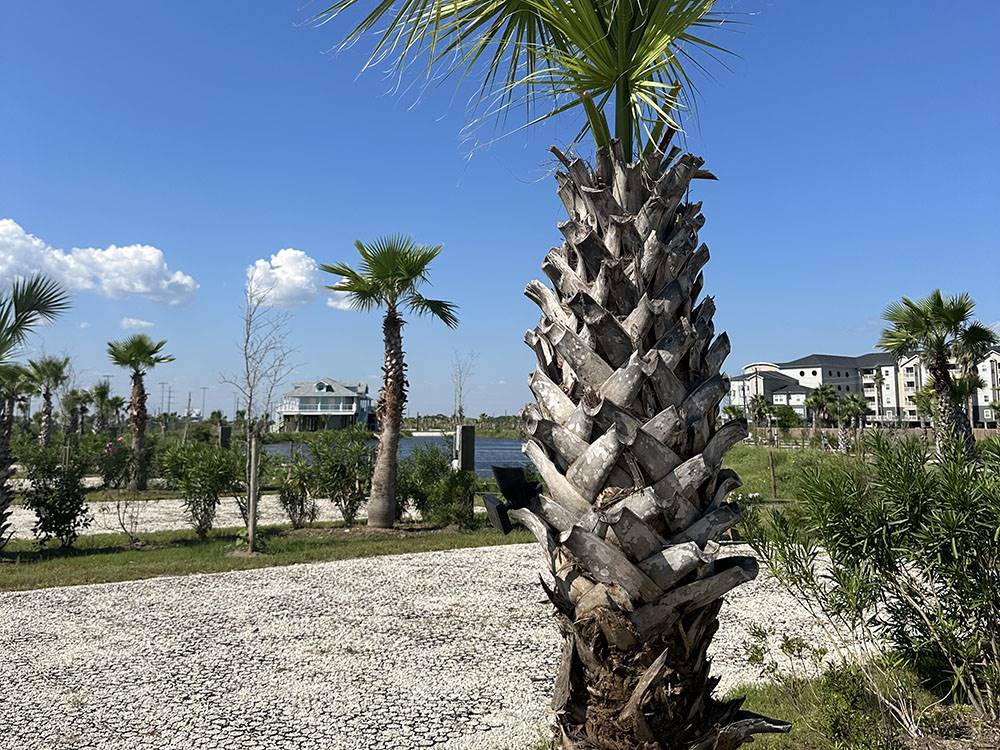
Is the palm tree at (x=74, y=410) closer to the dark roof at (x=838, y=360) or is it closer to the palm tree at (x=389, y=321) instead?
the palm tree at (x=389, y=321)

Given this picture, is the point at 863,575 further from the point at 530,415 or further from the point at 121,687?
the point at 121,687

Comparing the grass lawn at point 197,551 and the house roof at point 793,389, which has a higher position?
the house roof at point 793,389

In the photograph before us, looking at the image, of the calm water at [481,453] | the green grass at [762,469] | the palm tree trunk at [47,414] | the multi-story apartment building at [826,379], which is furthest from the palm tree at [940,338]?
the multi-story apartment building at [826,379]

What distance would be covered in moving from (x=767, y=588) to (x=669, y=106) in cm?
835

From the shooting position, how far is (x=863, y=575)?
4.29 m

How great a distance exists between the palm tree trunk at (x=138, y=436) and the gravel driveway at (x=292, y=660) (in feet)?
48.4

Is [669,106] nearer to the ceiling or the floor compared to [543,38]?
nearer to the floor

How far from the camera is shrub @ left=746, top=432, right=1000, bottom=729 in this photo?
417 centimetres

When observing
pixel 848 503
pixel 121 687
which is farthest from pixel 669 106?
pixel 121 687

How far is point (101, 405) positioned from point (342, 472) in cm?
3263

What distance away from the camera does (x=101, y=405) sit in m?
40.8

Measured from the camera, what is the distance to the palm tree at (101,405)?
Result: 40188 millimetres

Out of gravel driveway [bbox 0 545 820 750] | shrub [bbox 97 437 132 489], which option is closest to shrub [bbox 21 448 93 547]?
gravel driveway [bbox 0 545 820 750]

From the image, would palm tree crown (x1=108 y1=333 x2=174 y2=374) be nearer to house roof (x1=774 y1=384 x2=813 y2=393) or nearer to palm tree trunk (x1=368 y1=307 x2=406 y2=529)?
palm tree trunk (x1=368 y1=307 x2=406 y2=529)
